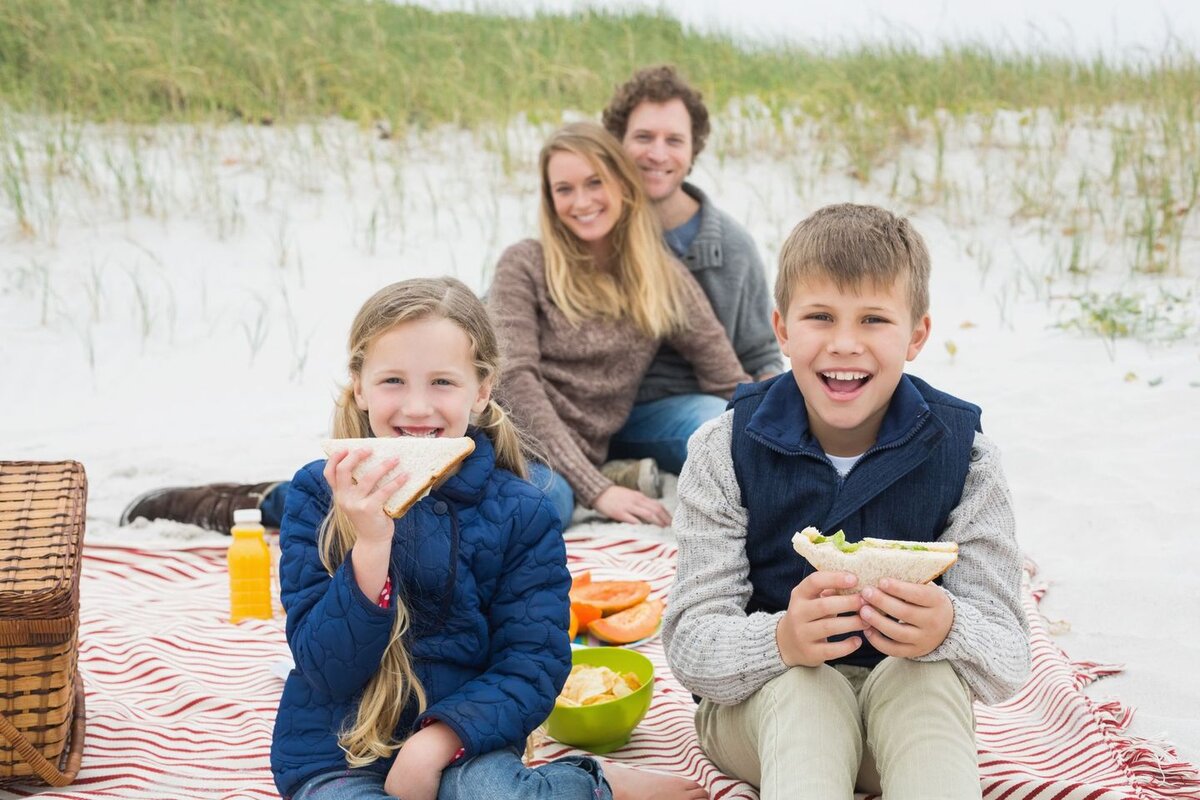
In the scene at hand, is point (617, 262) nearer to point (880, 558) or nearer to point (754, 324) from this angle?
point (754, 324)

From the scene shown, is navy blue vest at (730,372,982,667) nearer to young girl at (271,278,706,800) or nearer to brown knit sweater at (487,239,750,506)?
young girl at (271,278,706,800)

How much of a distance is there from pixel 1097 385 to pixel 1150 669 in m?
2.53

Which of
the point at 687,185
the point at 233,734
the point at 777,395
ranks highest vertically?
the point at 687,185

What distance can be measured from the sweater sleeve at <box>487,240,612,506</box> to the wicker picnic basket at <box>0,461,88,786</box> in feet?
5.96

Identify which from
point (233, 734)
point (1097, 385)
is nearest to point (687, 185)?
point (1097, 385)

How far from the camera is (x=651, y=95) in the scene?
4668 mm

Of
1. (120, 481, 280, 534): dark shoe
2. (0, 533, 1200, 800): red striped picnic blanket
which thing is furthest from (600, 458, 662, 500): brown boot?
(120, 481, 280, 534): dark shoe

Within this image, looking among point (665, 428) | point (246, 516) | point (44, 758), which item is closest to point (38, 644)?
point (44, 758)

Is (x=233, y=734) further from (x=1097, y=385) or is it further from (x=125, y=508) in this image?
(x=1097, y=385)

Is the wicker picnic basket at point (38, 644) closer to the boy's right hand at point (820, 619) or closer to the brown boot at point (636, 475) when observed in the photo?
the boy's right hand at point (820, 619)

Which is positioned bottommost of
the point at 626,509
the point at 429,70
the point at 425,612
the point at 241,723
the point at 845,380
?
the point at 241,723

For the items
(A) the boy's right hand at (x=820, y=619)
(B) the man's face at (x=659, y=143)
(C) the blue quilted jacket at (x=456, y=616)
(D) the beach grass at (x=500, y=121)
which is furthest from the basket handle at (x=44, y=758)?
(D) the beach grass at (x=500, y=121)

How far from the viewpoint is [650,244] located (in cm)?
435

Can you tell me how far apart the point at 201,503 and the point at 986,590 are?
2928 mm
